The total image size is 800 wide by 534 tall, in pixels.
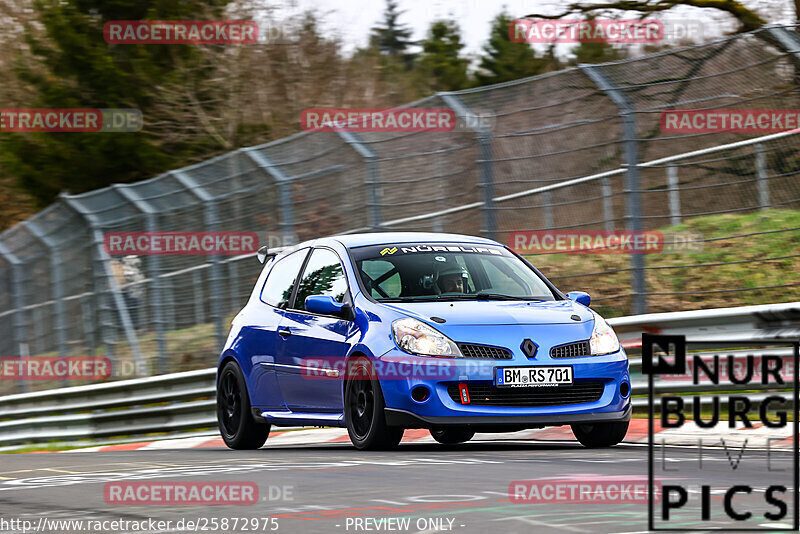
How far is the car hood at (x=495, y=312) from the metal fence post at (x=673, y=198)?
2432mm

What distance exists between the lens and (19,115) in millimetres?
30969

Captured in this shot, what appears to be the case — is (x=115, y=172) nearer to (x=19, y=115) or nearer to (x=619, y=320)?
(x=19, y=115)

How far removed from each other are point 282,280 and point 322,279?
2.61 feet

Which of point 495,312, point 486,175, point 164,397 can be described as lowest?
point 164,397

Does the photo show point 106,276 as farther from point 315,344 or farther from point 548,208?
point 315,344

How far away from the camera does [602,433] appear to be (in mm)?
9055

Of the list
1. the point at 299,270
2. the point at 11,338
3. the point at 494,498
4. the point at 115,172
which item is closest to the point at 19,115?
the point at 115,172

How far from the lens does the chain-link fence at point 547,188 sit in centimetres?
1156

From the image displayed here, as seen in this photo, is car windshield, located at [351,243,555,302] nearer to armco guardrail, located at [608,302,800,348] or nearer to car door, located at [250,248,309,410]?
car door, located at [250,248,309,410]

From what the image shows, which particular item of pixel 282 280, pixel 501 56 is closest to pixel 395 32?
pixel 501 56

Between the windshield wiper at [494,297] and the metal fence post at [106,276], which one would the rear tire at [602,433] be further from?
the metal fence post at [106,276]

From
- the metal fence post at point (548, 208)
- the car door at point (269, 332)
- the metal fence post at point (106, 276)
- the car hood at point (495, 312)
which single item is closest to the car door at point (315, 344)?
the car door at point (269, 332)

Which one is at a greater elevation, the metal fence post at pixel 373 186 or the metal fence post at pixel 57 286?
the metal fence post at pixel 373 186

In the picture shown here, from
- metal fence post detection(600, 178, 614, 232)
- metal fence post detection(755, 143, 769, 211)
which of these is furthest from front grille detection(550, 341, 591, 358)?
metal fence post detection(755, 143, 769, 211)
